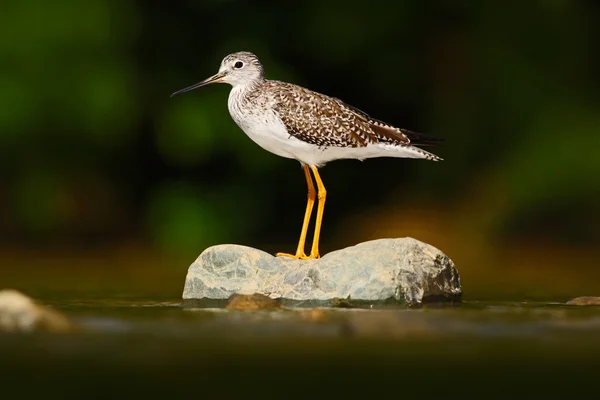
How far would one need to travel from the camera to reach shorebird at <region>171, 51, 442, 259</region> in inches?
484

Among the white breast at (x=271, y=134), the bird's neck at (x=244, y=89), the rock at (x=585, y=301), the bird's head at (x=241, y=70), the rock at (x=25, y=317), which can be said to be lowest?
the rock at (x=25, y=317)

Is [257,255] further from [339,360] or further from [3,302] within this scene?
[339,360]

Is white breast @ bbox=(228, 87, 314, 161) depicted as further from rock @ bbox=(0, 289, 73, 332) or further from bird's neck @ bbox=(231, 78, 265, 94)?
rock @ bbox=(0, 289, 73, 332)

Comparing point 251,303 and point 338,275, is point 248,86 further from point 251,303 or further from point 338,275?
point 251,303

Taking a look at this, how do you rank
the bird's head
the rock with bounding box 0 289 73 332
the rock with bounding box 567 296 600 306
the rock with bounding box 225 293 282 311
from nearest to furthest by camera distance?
the rock with bounding box 0 289 73 332 → the rock with bounding box 225 293 282 311 → the rock with bounding box 567 296 600 306 → the bird's head

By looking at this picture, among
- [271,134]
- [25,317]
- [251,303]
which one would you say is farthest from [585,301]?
[25,317]

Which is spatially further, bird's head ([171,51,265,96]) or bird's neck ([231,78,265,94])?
bird's head ([171,51,265,96])

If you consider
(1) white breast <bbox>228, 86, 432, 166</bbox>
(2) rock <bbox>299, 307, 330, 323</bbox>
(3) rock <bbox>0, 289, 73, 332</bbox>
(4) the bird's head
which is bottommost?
(3) rock <bbox>0, 289, 73, 332</bbox>

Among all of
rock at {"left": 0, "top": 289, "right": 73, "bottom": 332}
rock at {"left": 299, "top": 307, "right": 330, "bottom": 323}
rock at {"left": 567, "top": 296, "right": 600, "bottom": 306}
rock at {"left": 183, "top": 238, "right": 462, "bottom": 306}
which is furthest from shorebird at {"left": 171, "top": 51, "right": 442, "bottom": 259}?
rock at {"left": 0, "top": 289, "right": 73, "bottom": 332}

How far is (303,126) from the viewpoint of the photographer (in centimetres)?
1234

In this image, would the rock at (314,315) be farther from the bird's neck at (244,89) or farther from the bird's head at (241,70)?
the bird's head at (241,70)

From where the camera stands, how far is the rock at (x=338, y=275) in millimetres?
11508

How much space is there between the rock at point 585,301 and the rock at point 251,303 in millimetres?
3060

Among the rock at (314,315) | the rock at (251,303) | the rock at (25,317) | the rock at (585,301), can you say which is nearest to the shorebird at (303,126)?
the rock at (251,303)
